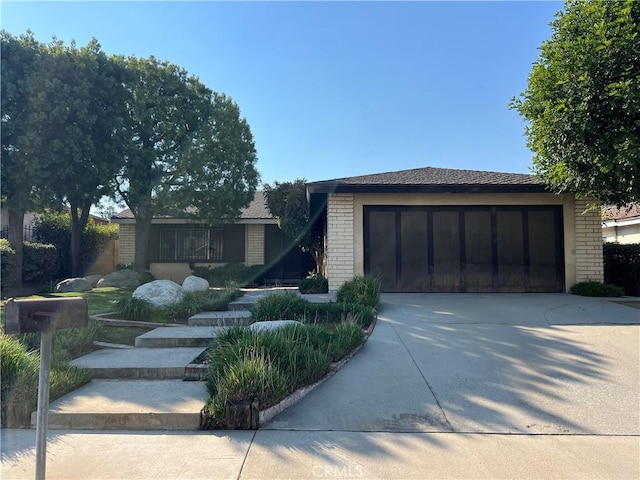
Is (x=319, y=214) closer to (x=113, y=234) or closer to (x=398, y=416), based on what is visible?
(x=398, y=416)

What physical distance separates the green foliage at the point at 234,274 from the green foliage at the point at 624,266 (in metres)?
12.2

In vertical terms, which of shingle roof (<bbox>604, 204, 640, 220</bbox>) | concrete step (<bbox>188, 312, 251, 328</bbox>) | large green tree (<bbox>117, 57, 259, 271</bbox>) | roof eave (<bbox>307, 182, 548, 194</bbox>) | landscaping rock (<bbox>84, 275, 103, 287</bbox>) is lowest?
Answer: concrete step (<bbox>188, 312, 251, 328</bbox>)

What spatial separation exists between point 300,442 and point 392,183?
791cm

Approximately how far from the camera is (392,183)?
10.5 meters

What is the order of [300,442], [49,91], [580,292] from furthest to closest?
1. [49,91]
2. [580,292]
3. [300,442]

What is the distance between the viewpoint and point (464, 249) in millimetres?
10867

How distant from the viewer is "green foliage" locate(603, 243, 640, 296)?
36.7 feet

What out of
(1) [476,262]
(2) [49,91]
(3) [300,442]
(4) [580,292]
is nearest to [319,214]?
(1) [476,262]

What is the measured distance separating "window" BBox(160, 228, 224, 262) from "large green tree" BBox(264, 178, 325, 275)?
4660 millimetres

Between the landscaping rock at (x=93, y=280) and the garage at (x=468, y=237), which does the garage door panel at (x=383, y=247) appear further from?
the landscaping rock at (x=93, y=280)

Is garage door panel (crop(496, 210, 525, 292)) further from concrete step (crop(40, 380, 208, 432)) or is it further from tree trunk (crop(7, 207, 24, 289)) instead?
tree trunk (crop(7, 207, 24, 289))

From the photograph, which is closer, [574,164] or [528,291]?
[574,164]

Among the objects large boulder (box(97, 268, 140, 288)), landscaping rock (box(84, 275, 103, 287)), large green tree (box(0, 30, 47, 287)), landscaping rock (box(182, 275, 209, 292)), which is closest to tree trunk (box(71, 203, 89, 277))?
landscaping rock (box(84, 275, 103, 287))

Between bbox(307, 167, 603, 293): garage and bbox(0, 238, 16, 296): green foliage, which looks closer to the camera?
bbox(307, 167, 603, 293): garage
